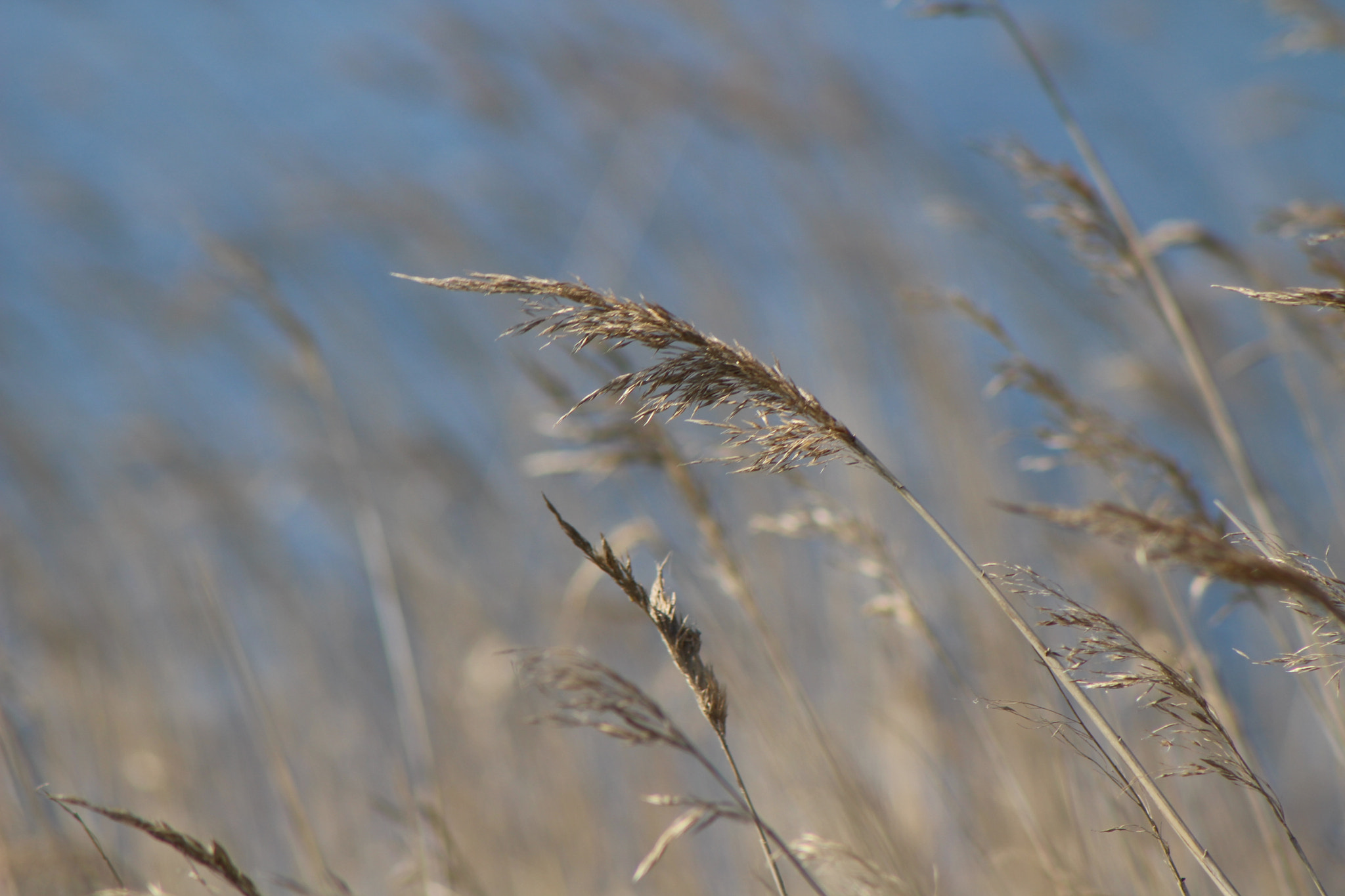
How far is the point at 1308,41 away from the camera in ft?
5.05

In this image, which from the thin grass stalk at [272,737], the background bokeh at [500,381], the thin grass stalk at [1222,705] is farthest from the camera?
the background bokeh at [500,381]

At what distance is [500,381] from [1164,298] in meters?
2.41

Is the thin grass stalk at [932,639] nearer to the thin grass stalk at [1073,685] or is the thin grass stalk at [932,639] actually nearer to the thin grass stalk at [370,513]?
the thin grass stalk at [1073,685]

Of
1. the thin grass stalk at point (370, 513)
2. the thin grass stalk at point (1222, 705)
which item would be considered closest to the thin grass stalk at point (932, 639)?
the thin grass stalk at point (1222, 705)

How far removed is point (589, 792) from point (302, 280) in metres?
2.10

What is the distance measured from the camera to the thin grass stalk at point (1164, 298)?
3.91 feet

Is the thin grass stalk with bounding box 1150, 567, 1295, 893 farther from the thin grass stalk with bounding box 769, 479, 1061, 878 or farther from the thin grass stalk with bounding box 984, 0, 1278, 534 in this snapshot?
the thin grass stalk with bounding box 769, 479, 1061, 878

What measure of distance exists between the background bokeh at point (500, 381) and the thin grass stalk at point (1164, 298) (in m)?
0.51

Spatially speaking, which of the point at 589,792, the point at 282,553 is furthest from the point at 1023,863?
the point at 282,553

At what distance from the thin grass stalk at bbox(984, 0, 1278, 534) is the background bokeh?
0.51 meters

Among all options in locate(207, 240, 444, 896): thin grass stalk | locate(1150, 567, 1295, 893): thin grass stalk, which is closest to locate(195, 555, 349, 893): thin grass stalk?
locate(207, 240, 444, 896): thin grass stalk

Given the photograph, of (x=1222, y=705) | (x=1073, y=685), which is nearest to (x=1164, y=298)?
(x=1222, y=705)

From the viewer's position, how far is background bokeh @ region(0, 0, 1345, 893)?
7.45ft

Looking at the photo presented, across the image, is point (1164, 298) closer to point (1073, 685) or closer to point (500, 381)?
point (1073, 685)
